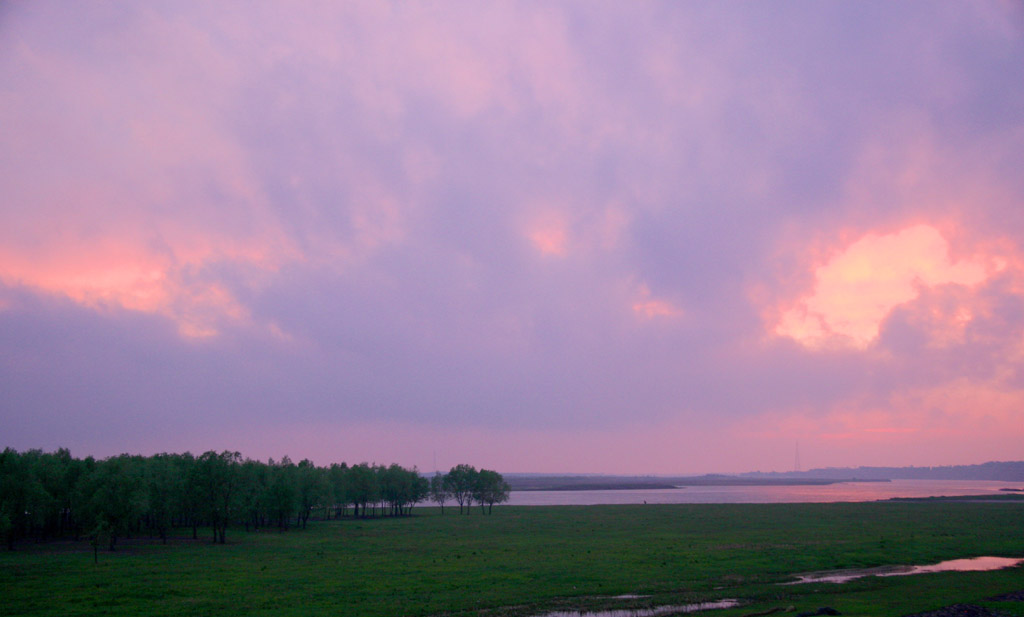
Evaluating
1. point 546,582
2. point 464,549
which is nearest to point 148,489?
point 464,549

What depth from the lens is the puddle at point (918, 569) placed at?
133 feet

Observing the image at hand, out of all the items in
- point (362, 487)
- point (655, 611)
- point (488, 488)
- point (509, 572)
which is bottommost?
point (488, 488)

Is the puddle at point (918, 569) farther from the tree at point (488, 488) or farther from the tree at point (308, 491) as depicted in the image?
the tree at point (488, 488)

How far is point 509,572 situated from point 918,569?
29.5 metres

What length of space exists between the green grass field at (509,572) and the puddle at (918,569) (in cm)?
150

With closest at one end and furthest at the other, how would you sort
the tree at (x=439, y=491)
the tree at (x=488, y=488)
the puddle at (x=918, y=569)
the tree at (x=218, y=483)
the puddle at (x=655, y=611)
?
the puddle at (x=655, y=611), the puddle at (x=918, y=569), the tree at (x=218, y=483), the tree at (x=488, y=488), the tree at (x=439, y=491)

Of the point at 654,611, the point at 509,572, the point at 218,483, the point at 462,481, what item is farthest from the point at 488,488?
the point at 654,611

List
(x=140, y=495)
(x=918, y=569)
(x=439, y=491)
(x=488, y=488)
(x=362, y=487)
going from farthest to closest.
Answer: (x=439, y=491)
(x=488, y=488)
(x=362, y=487)
(x=140, y=495)
(x=918, y=569)

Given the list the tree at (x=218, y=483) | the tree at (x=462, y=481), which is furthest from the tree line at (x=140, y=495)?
the tree at (x=462, y=481)

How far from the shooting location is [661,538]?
6588 centimetres

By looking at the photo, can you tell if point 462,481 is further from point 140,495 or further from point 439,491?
point 140,495

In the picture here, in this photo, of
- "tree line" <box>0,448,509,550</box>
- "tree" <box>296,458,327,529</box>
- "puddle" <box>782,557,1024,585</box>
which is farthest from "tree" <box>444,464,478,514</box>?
"puddle" <box>782,557,1024,585</box>

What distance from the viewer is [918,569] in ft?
145

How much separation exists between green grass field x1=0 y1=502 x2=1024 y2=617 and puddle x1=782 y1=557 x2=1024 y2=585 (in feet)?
4.93
